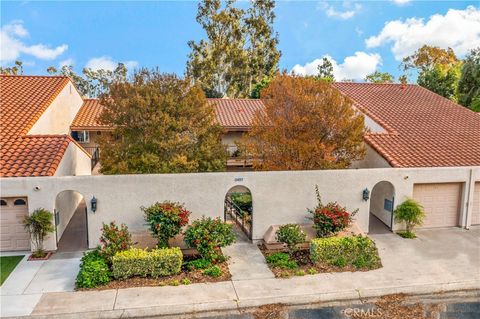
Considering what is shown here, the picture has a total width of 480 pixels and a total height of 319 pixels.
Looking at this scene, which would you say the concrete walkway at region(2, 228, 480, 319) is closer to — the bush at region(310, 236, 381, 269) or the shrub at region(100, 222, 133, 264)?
the bush at region(310, 236, 381, 269)

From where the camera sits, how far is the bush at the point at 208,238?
39.9ft

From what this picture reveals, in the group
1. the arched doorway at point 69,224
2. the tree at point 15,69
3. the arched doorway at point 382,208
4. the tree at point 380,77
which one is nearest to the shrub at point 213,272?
the arched doorway at point 69,224

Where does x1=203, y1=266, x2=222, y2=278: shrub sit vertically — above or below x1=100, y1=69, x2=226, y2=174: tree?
below

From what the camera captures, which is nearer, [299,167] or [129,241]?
[129,241]

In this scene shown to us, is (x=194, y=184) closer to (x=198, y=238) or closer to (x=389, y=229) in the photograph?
(x=198, y=238)

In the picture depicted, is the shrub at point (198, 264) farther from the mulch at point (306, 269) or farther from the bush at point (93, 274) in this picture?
the bush at point (93, 274)

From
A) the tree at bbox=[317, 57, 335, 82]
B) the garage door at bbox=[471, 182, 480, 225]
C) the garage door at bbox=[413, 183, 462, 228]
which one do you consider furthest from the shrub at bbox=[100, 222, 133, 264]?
the tree at bbox=[317, 57, 335, 82]

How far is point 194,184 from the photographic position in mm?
13805

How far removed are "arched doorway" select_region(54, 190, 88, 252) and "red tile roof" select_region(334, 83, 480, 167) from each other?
1250 cm

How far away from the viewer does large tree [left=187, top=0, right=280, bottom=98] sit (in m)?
40.5

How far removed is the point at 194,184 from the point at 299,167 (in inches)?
194

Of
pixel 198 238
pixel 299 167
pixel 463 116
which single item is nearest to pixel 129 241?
pixel 198 238

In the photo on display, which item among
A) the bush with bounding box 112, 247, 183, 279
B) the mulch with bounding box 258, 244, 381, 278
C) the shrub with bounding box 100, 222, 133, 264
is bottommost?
the mulch with bounding box 258, 244, 381, 278

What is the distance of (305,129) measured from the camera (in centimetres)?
1609
